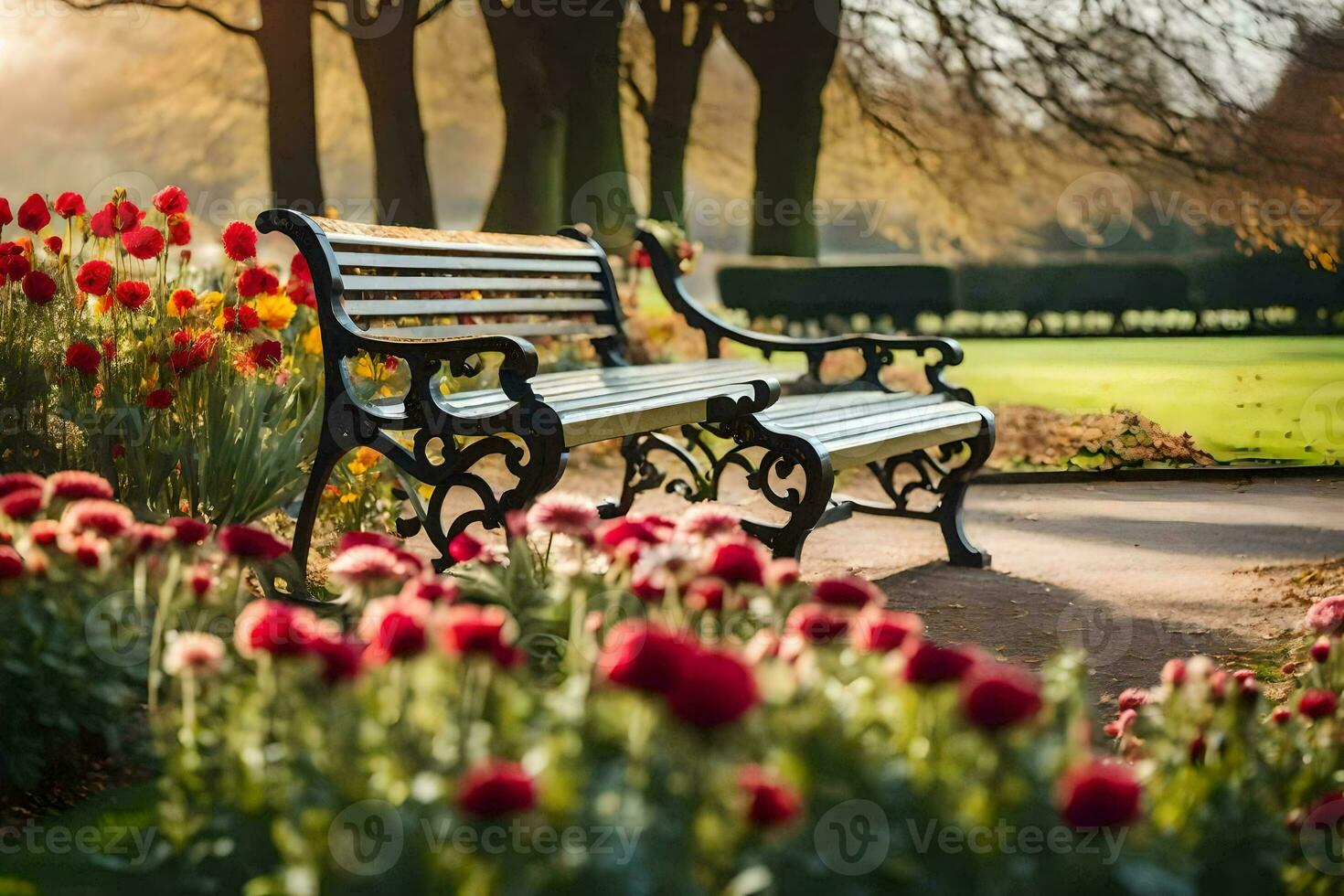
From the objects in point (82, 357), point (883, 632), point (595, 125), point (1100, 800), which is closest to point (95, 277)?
point (82, 357)

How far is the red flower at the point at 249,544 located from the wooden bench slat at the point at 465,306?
6.48 feet

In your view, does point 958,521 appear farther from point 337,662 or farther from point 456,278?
point 337,662

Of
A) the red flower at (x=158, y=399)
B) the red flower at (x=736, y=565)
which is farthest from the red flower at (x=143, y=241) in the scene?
the red flower at (x=736, y=565)

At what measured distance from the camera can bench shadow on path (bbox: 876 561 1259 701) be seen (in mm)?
3730

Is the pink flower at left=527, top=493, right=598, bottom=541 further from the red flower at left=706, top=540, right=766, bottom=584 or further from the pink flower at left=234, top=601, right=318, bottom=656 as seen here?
the pink flower at left=234, top=601, right=318, bottom=656

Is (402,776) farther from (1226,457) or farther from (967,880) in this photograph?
(1226,457)

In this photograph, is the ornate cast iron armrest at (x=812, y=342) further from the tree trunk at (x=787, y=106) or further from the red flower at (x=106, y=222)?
the tree trunk at (x=787, y=106)

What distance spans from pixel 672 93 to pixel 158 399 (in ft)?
31.3

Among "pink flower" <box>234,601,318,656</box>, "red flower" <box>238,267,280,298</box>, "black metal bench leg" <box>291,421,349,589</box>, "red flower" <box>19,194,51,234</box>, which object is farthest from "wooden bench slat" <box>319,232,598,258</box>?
"pink flower" <box>234,601,318,656</box>

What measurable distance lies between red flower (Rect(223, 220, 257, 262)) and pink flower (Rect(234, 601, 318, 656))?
106 inches

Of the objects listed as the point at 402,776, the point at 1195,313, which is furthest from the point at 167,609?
the point at 1195,313

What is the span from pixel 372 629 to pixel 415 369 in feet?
6.68

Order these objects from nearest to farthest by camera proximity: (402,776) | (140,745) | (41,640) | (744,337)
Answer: (402,776) < (41,640) < (140,745) < (744,337)

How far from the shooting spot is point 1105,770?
129 centimetres
